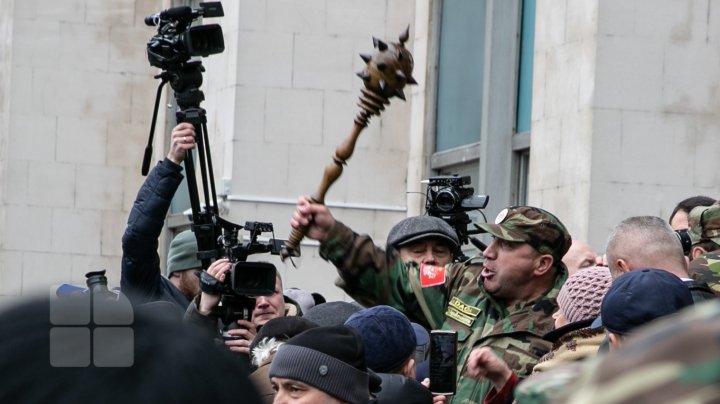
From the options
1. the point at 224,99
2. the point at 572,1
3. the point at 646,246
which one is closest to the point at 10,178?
the point at 224,99

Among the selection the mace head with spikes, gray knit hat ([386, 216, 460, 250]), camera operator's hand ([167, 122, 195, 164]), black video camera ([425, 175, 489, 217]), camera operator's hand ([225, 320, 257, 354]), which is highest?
the mace head with spikes

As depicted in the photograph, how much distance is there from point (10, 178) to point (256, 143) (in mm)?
4778

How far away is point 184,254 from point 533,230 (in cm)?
254

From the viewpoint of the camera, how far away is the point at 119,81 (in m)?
17.1

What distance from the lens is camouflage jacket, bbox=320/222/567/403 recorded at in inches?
207

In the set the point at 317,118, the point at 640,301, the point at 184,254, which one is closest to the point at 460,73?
the point at 317,118

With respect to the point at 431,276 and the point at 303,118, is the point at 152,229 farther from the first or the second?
the point at 303,118

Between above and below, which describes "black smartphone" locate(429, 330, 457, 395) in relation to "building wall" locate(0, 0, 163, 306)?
below

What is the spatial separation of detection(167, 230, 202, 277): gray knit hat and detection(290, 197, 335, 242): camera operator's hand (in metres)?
2.64

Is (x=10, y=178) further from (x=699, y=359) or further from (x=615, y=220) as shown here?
(x=699, y=359)

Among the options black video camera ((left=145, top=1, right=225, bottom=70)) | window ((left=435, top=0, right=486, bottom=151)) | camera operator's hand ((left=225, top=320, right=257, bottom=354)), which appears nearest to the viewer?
camera operator's hand ((left=225, top=320, right=257, bottom=354))

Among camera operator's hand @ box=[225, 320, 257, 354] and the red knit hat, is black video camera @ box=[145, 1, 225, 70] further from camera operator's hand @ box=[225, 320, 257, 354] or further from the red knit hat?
the red knit hat

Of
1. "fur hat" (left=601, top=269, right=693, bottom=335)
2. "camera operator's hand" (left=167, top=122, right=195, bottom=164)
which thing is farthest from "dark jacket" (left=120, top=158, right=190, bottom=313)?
"fur hat" (left=601, top=269, right=693, bottom=335)

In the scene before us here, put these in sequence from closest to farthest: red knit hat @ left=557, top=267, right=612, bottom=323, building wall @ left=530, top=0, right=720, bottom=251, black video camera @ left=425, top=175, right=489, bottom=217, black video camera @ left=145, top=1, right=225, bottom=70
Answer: red knit hat @ left=557, top=267, right=612, bottom=323 → black video camera @ left=145, top=1, right=225, bottom=70 → black video camera @ left=425, top=175, right=489, bottom=217 → building wall @ left=530, top=0, right=720, bottom=251
